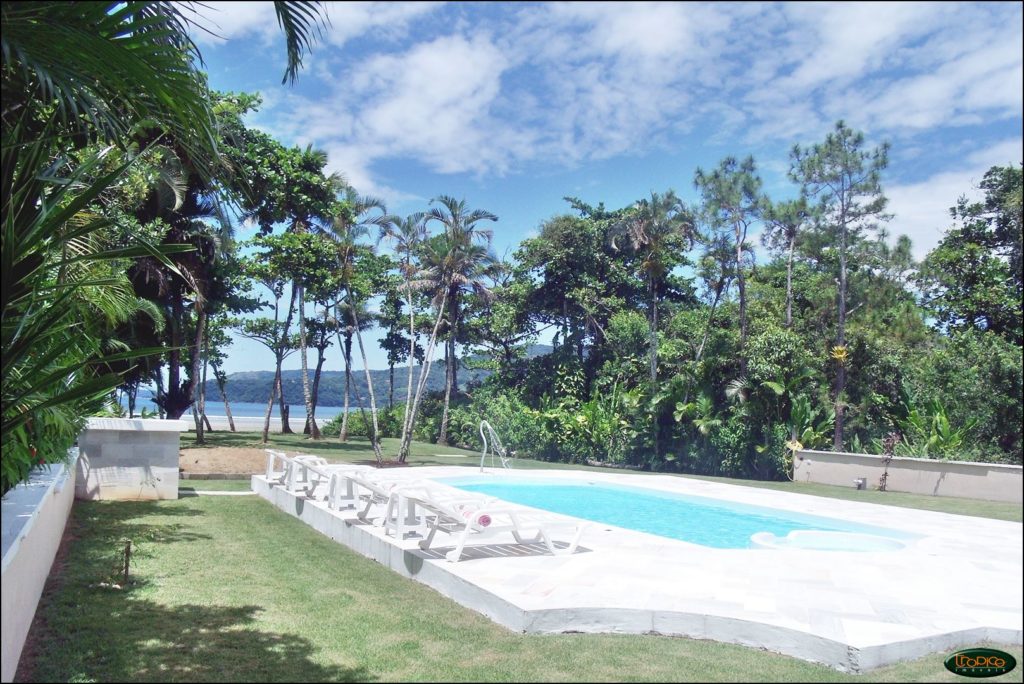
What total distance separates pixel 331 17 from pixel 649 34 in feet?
7.07

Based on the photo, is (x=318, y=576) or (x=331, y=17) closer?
(x=331, y=17)

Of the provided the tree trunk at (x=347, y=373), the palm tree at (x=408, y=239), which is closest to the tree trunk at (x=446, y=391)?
the palm tree at (x=408, y=239)

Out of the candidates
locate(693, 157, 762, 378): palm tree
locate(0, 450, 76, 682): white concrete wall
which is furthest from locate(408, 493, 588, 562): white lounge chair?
locate(693, 157, 762, 378): palm tree

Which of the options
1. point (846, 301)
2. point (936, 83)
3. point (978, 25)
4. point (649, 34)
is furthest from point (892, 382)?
point (649, 34)

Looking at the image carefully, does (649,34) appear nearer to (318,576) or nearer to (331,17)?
(331,17)

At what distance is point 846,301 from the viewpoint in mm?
20016

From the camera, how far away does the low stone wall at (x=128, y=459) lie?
9750 mm

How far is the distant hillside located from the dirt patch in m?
5.52

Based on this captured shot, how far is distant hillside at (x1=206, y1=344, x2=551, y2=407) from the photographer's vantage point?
21.3 meters

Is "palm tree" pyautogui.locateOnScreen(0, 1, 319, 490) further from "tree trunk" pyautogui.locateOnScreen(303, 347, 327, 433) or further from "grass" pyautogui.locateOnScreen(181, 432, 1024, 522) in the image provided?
"tree trunk" pyautogui.locateOnScreen(303, 347, 327, 433)

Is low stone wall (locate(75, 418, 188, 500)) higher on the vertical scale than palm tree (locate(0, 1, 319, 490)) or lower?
lower

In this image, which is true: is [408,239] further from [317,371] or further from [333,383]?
[333,383]

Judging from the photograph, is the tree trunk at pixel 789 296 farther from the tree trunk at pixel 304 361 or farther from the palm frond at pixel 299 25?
the palm frond at pixel 299 25

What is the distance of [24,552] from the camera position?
397 centimetres
